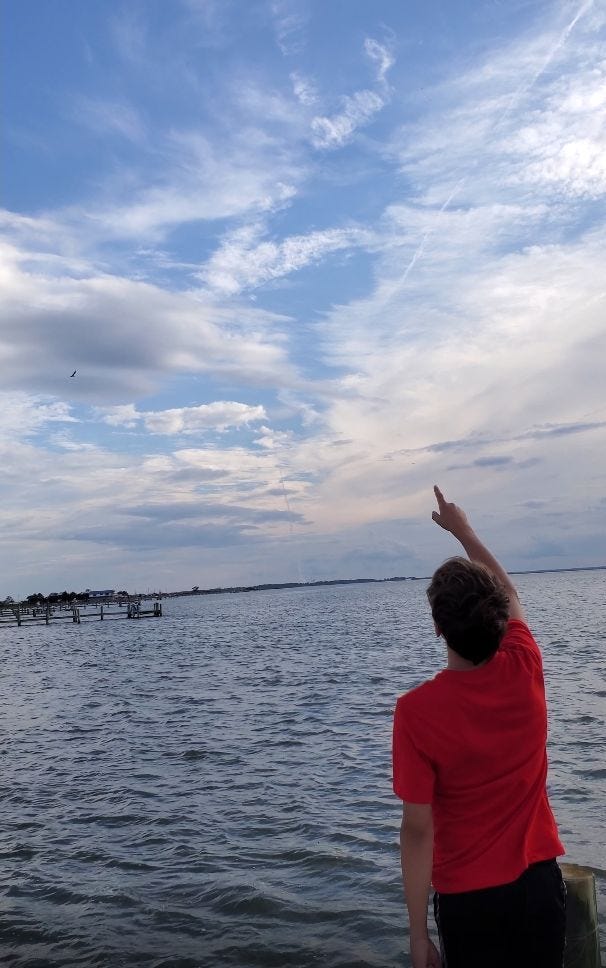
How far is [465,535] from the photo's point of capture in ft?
11.7

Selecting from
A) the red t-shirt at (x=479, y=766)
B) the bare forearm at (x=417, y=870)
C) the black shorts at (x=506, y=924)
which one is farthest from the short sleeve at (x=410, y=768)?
the black shorts at (x=506, y=924)

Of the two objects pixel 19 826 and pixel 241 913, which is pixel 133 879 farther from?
pixel 19 826

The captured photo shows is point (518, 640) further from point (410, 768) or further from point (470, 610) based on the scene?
point (410, 768)

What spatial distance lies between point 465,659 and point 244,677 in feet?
86.4

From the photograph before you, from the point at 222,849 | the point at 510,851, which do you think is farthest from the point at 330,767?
the point at 510,851

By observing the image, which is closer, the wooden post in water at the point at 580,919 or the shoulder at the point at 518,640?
the shoulder at the point at 518,640

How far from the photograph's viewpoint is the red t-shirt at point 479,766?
8.71 ft

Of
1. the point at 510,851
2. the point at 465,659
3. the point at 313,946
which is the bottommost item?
the point at 313,946

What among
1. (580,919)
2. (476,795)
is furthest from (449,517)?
(580,919)

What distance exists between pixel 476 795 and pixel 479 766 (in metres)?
0.12

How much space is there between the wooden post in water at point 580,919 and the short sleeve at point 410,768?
5.95 ft

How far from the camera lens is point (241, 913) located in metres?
7.57

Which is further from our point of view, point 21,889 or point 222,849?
point 222,849

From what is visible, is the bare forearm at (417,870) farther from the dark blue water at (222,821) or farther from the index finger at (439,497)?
the dark blue water at (222,821)
